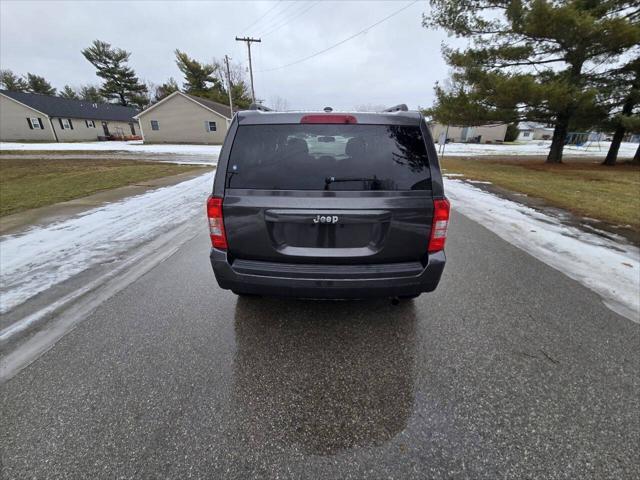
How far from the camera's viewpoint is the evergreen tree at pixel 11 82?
52.9 meters

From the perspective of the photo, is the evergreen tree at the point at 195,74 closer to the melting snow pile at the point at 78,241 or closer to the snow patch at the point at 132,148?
the snow patch at the point at 132,148

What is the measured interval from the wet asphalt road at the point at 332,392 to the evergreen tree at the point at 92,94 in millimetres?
70836

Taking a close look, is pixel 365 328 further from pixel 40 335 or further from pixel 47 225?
pixel 47 225

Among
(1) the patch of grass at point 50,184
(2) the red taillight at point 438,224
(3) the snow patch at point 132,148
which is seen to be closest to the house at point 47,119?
(3) the snow patch at point 132,148

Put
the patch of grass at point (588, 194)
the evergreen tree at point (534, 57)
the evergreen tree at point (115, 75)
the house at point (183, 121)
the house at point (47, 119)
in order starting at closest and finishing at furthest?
the patch of grass at point (588, 194)
the evergreen tree at point (534, 57)
the house at point (183, 121)
the house at point (47, 119)
the evergreen tree at point (115, 75)

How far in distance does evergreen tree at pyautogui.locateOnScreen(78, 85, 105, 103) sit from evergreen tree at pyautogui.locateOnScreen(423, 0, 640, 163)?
211 feet

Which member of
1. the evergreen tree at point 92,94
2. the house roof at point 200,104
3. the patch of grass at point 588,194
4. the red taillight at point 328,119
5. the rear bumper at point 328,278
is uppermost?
the evergreen tree at point 92,94

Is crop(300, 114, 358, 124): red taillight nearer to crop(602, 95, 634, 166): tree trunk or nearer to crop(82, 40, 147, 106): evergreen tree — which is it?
crop(602, 95, 634, 166): tree trunk

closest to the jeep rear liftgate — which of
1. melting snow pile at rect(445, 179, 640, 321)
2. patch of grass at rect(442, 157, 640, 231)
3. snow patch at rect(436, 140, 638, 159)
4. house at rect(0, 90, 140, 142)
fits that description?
melting snow pile at rect(445, 179, 640, 321)

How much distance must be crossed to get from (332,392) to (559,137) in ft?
74.3

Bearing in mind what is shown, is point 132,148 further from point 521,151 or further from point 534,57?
point 521,151

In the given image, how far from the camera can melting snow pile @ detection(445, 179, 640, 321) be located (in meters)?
3.43

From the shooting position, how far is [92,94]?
57.2 m

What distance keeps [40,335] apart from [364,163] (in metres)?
3.29
